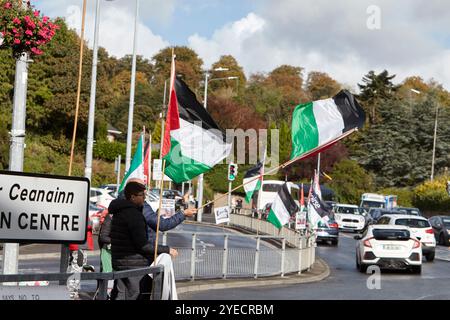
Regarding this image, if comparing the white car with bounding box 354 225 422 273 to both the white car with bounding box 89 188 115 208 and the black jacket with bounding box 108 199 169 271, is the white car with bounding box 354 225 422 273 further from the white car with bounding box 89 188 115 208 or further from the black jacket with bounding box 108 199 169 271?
the white car with bounding box 89 188 115 208

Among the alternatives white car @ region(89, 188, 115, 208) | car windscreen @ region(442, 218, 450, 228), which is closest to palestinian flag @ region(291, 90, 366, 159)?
white car @ region(89, 188, 115, 208)

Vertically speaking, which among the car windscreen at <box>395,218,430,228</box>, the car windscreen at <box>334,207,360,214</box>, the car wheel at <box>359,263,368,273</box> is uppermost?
the car windscreen at <box>334,207,360,214</box>

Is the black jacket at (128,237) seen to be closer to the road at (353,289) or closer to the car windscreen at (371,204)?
the road at (353,289)

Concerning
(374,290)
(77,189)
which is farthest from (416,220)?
(77,189)

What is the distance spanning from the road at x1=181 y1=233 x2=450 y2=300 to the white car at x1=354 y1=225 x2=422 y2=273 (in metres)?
0.32

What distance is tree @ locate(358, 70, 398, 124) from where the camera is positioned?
97438 millimetres

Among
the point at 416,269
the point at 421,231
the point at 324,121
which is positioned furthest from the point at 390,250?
the point at 324,121

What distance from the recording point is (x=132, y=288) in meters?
7.89

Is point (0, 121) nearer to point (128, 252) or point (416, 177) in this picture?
point (128, 252)

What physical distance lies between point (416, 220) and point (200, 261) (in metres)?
17.2

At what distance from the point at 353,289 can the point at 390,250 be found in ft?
18.2

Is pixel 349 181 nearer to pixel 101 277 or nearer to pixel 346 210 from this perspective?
pixel 346 210

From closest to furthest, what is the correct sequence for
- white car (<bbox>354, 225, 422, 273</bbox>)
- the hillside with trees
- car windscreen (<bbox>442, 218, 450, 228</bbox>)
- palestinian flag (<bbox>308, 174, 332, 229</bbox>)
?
1. white car (<bbox>354, 225, 422, 273</bbox>)
2. palestinian flag (<bbox>308, 174, 332, 229</bbox>)
3. car windscreen (<bbox>442, 218, 450, 228</bbox>)
4. the hillside with trees
